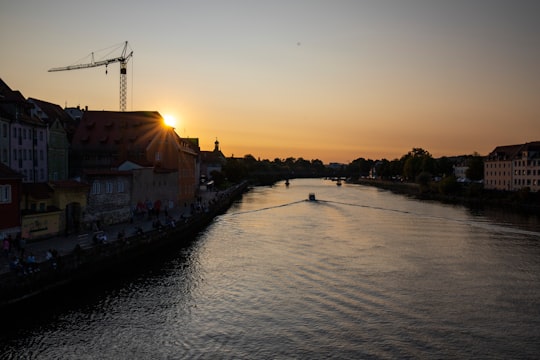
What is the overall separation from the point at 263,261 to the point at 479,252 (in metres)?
18.9

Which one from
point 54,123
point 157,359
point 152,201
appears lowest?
point 157,359

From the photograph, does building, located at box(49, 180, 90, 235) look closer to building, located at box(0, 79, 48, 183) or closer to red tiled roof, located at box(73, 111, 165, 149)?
building, located at box(0, 79, 48, 183)

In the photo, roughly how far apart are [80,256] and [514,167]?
9186 cm

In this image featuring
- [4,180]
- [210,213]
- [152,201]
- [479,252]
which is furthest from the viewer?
[210,213]

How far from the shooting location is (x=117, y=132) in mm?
62469

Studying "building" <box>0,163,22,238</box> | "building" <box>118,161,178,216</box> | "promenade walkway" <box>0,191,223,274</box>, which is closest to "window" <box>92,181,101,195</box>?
"promenade walkway" <box>0,191,223,274</box>

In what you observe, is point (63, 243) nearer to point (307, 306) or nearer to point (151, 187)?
point (307, 306)

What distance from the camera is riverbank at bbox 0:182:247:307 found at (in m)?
23.4

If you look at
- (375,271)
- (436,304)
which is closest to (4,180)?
(375,271)

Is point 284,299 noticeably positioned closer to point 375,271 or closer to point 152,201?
point 375,271

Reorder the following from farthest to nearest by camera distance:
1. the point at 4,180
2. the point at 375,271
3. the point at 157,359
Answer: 1. the point at 375,271
2. the point at 4,180
3. the point at 157,359

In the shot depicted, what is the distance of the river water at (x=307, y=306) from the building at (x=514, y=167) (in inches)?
2065

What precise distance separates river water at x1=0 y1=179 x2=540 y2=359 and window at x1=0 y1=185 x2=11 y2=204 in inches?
345

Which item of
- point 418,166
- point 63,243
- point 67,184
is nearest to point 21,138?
point 67,184
